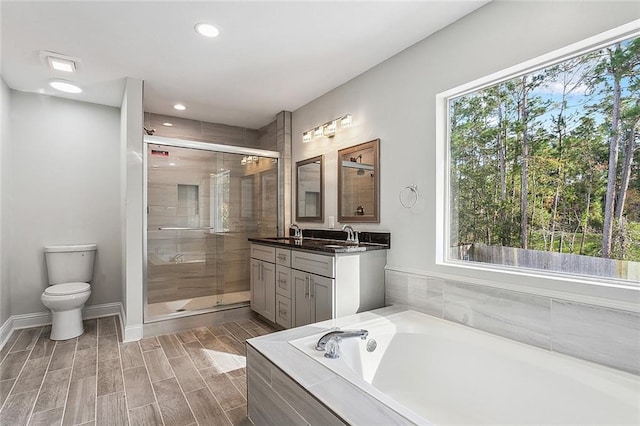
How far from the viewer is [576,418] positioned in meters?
1.34

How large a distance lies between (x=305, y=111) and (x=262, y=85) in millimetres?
705

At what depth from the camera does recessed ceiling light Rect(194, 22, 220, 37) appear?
222cm

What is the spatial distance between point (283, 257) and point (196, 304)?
1282 millimetres

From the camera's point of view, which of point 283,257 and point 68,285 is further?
point 68,285

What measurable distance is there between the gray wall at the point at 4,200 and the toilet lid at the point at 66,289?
40 cm

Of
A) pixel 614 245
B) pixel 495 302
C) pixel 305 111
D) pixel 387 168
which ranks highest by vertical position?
pixel 305 111

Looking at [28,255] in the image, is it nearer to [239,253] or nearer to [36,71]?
[36,71]

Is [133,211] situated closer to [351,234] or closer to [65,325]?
[65,325]

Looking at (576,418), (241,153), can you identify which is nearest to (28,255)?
(241,153)

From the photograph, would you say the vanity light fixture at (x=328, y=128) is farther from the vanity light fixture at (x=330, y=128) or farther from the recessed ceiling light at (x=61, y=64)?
the recessed ceiling light at (x=61, y=64)

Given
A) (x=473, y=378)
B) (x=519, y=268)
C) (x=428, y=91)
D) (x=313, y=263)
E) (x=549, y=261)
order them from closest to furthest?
(x=473, y=378), (x=549, y=261), (x=519, y=268), (x=428, y=91), (x=313, y=263)

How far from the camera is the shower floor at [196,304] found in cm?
326

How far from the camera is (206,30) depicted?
2279 millimetres

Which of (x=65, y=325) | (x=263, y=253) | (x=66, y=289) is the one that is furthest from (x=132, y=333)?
(x=263, y=253)
